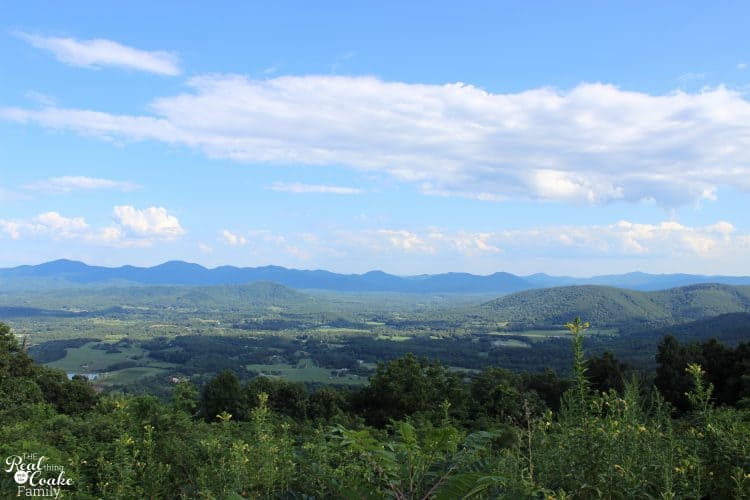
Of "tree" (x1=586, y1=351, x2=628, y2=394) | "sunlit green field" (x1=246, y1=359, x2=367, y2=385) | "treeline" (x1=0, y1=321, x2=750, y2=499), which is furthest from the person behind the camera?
"sunlit green field" (x1=246, y1=359, x2=367, y2=385)

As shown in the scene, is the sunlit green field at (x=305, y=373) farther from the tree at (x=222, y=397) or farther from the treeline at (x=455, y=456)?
the treeline at (x=455, y=456)

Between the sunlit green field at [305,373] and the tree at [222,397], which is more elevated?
the tree at [222,397]

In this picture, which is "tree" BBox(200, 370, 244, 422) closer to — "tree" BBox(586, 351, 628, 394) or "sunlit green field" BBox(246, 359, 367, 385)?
"tree" BBox(586, 351, 628, 394)

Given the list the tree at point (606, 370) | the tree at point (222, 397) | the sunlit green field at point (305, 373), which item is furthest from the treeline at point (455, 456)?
the sunlit green field at point (305, 373)

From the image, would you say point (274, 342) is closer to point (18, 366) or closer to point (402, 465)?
point (18, 366)

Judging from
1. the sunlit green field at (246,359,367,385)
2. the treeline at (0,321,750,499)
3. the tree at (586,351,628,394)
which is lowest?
the sunlit green field at (246,359,367,385)

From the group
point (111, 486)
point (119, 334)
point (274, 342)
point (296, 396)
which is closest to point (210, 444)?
point (111, 486)

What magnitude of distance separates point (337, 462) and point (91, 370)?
117084mm

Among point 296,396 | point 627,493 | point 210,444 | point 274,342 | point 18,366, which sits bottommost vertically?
point 274,342


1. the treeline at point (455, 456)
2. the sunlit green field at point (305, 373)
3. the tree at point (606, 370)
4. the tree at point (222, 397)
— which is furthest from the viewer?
the sunlit green field at point (305, 373)

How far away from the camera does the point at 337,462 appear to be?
268 inches

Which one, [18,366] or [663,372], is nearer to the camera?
[18,366]

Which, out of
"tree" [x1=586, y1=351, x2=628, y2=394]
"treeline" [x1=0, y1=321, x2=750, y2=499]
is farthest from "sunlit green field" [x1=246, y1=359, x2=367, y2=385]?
"treeline" [x1=0, y1=321, x2=750, y2=499]

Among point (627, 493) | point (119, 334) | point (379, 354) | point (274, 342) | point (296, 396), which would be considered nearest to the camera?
point (627, 493)
